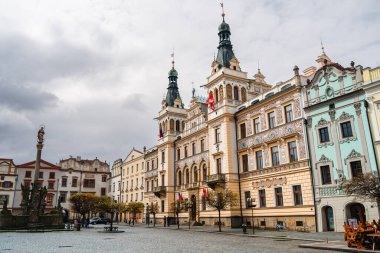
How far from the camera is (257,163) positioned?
3641 centimetres

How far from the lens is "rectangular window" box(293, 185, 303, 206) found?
3084 cm

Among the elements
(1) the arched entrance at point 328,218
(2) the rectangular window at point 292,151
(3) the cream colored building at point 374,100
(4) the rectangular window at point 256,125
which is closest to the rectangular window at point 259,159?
(4) the rectangular window at point 256,125

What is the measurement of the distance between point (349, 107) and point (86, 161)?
78149 mm

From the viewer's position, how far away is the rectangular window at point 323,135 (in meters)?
28.8

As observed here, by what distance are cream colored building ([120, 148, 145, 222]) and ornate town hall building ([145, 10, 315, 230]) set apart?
1188 centimetres

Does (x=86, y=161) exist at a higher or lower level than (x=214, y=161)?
higher

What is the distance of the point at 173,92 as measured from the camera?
201 ft

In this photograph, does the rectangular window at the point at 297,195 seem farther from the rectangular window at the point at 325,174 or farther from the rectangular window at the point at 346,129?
Result: the rectangular window at the point at 346,129

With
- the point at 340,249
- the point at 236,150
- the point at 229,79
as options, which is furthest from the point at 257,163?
the point at 340,249

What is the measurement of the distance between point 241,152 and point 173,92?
26.1 meters

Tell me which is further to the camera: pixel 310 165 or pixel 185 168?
pixel 185 168

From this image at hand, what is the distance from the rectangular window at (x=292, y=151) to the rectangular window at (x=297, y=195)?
2.67 metres

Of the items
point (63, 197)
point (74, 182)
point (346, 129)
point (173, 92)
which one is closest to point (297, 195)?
point (346, 129)

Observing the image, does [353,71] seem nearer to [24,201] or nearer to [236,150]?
[236,150]
